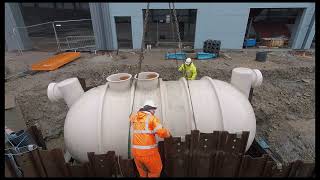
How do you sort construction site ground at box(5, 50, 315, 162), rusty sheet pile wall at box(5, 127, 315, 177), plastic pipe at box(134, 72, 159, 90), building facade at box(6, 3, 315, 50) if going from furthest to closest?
building facade at box(6, 3, 315, 50)
construction site ground at box(5, 50, 315, 162)
plastic pipe at box(134, 72, 159, 90)
rusty sheet pile wall at box(5, 127, 315, 177)

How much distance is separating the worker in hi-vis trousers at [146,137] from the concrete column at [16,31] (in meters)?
16.4

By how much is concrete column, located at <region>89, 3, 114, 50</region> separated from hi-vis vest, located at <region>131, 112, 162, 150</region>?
1221 cm

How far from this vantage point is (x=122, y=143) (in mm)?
4543

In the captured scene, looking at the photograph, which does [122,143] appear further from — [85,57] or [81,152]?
[85,57]

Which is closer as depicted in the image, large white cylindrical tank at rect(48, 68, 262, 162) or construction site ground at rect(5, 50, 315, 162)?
large white cylindrical tank at rect(48, 68, 262, 162)

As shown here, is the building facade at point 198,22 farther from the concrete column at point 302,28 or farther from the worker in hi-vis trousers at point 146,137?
the worker in hi-vis trousers at point 146,137

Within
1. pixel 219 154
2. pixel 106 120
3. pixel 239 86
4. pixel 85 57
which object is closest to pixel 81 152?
pixel 106 120

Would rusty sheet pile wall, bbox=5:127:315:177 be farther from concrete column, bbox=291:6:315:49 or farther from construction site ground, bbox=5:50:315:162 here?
concrete column, bbox=291:6:315:49

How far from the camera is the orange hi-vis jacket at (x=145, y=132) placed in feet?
13.4

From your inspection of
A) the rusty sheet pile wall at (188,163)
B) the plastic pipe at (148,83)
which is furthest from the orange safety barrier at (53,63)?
the plastic pipe at (148,83)

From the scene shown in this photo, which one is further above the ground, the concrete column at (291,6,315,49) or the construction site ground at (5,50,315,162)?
the concrete column at (291,6,315,49)

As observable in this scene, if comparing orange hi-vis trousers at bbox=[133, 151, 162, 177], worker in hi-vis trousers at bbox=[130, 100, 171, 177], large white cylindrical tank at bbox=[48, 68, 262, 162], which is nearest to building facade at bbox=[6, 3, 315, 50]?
large white cylindrical tank at bbox=[48, 68, 262, 162]

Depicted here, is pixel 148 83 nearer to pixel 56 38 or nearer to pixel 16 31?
pixel 56 38

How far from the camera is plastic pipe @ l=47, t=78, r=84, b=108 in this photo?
5.12m
